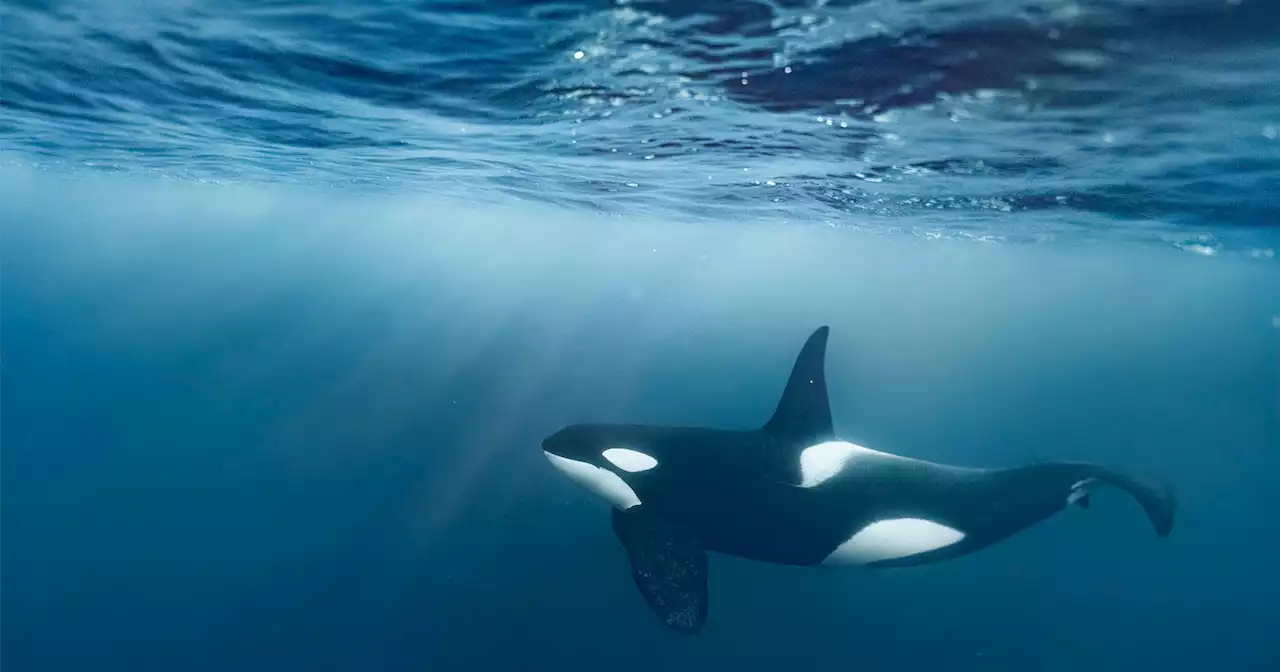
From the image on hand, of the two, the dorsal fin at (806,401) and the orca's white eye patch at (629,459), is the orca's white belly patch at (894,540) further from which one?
the orca's white eye patch at (629,459)

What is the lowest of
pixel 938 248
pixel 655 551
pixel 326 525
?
pixel 326 525

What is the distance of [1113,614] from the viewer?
670 inches

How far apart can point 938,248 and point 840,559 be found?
36.0 meters

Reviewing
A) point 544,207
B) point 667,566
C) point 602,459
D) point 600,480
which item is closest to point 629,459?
point 602,459

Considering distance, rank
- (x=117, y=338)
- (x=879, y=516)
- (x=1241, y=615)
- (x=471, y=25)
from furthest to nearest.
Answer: (x=117, y=338) < (x=1241, y=615) < (x=879, y=516) < (x=471, y=25)

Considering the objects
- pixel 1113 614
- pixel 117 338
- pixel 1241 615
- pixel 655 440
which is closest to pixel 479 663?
pixel 655 440

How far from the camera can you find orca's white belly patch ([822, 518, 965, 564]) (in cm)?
938

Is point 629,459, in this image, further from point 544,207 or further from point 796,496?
point 544,207

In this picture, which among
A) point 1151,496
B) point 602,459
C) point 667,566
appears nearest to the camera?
point 1151,496

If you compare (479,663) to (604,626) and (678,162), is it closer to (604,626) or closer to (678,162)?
(604,626)

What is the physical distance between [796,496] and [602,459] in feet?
8.24

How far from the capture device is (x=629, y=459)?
9570 millimetres

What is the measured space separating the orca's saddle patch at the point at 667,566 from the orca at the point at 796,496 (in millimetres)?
15

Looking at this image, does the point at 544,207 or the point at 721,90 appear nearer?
the point at 721,90
